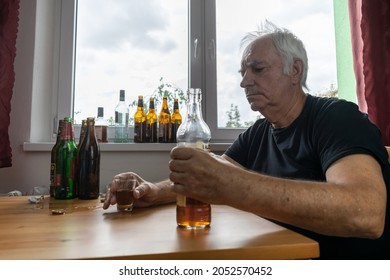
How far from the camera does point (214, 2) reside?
73.1 inches

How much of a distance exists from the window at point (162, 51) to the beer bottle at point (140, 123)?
9cm

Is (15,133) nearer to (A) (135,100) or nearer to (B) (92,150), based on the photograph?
(A) (135,100)

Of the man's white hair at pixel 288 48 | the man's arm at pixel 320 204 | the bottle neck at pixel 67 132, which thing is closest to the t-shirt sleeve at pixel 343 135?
the man's arm at pixel 320 204

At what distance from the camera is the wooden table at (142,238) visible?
44 centimetres

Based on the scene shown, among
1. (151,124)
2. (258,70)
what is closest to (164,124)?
(151,124)

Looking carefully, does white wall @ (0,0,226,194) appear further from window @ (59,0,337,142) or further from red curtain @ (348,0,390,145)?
red curtain @ (348,0,390,145)

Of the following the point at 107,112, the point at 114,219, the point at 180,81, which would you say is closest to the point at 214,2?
the point at 180,81

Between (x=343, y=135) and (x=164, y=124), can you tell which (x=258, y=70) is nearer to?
(x=343, y=135)

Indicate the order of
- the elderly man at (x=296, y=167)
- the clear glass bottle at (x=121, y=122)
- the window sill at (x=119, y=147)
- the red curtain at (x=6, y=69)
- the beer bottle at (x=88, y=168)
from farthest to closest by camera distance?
the clear glass bottle at (x=121, y=122) < the window sill at (x=119, y=147) < the red curtain at (x=6, y=69) < the beer bottle at (x=88, y=168) < the elderly man at (x=296, y=167)

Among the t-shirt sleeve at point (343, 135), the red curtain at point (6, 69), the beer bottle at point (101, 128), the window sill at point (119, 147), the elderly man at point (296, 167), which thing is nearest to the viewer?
the elderly man at point (296, 167)

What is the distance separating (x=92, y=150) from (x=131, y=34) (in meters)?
1.05

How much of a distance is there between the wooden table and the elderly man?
0.06m

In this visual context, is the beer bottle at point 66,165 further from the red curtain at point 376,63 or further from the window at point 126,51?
the red curtain at point 376,63

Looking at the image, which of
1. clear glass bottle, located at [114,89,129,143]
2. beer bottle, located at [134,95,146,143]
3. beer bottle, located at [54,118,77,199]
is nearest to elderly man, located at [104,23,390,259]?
beer bottle, located at [54,118,77,199]
